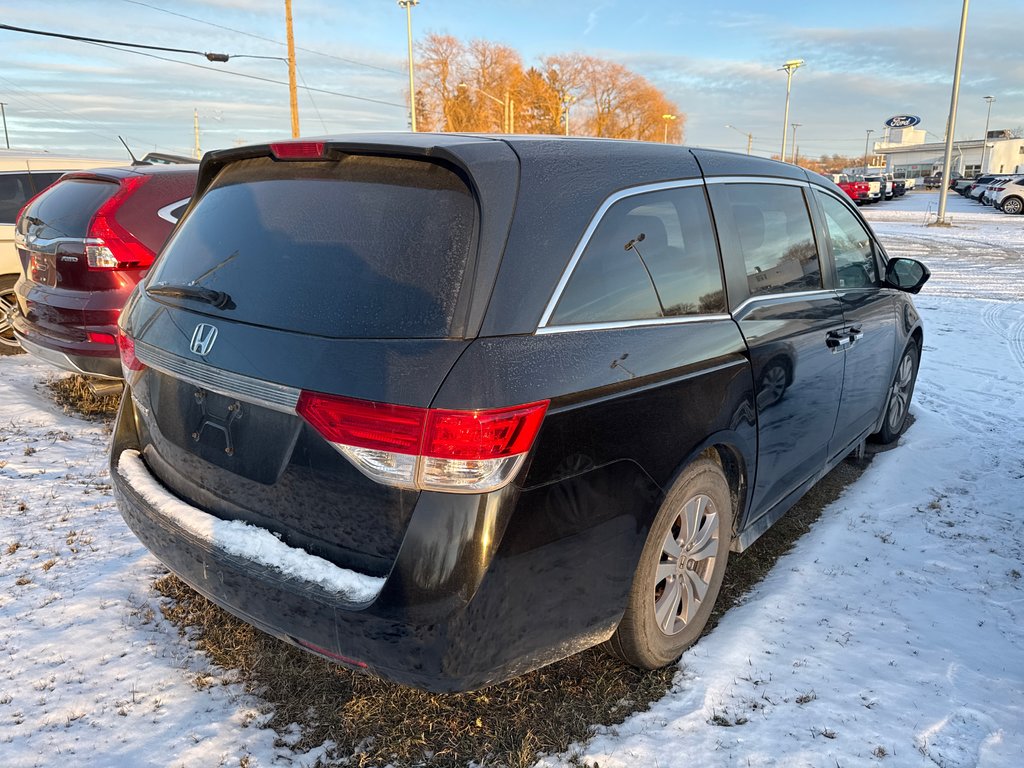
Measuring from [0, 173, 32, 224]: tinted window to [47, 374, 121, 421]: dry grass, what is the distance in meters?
2.25

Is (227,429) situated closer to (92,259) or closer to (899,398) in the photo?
(92,259)

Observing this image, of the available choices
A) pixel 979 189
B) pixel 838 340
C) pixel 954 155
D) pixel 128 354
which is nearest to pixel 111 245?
pixel 128 354

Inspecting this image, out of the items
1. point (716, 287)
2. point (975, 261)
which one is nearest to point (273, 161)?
point (716, 287)

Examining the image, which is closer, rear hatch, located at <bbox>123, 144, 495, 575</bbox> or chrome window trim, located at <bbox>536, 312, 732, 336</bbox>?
rear hatch, located at <bbox>123, 144, 495, 575</bbox>

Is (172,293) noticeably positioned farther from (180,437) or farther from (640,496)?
(640,496)

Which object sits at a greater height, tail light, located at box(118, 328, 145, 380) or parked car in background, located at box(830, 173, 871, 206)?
parked car in background, located at box(830, 173, 871, 206)

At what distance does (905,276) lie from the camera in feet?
14.8

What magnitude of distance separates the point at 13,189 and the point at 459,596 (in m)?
7.56

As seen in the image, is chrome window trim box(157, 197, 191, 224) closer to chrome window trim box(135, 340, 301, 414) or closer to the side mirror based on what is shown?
chrome window trim box(135, 340, 301, 414)

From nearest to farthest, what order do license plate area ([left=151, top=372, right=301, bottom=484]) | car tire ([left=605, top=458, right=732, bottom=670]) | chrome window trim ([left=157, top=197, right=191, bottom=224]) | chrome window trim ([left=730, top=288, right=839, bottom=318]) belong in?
1. license plate area ([left=151, top=372, right=301, bottom=484])
2. car tire ([left=605, top=458, right=732, bottom=670])
3. chrome window trim ([left=730, top=288, right=839, bottom=318])
4. chrome window trim ([left=157, top=197, right=191, bottom=224])

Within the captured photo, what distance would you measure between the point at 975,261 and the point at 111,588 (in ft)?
59.8

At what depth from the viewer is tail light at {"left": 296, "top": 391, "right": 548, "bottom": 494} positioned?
187 cm

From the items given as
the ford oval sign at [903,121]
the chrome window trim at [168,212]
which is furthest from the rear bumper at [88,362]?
the ford oval sign at [903,121]

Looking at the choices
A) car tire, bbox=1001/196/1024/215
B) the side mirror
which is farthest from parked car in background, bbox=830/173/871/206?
the side mirror
